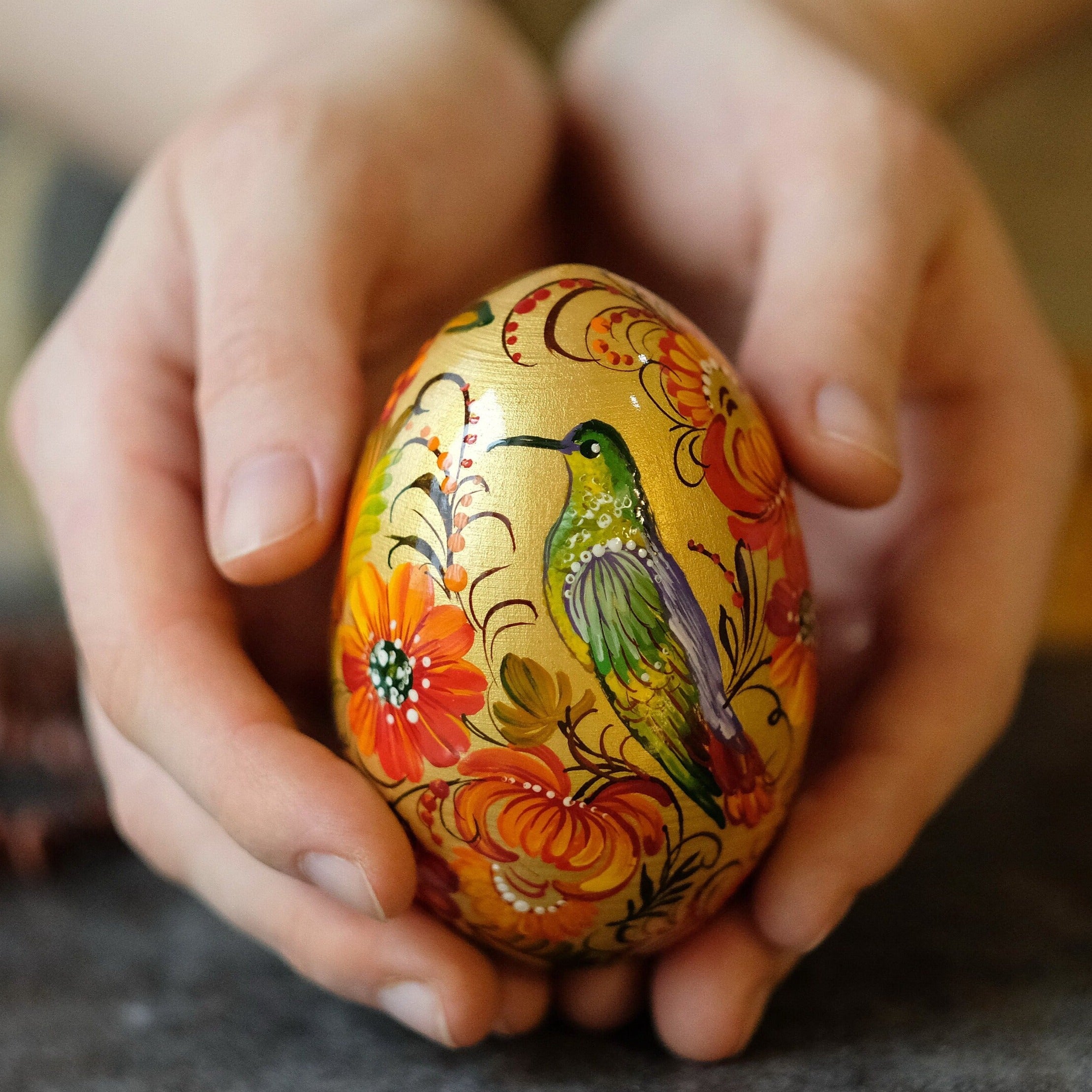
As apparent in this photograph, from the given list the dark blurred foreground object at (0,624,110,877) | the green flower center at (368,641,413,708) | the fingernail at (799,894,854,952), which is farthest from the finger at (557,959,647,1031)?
the dark blurred foreground object at (0,624,110,877)

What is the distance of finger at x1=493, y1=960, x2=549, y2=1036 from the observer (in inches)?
28.7

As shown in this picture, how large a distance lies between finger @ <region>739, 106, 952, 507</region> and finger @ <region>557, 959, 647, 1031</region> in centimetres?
36

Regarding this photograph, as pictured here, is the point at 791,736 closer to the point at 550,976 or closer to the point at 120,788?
the point at 550,976

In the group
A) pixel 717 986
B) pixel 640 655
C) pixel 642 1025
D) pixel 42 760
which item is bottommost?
pixel 42 760

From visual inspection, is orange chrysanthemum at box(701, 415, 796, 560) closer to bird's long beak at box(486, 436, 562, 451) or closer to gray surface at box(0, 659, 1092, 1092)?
bird's long beak at box(486, 436, 562, 451)

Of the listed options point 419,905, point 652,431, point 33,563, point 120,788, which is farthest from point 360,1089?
point 33,563

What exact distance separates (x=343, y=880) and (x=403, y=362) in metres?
0.55

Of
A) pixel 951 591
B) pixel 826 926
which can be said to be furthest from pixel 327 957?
pixel 951 591

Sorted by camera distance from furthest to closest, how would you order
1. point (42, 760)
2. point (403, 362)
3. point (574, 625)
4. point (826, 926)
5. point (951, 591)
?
point (42, 760)
point (403, 362)
point (951, 591)
point (826, 926)
point (574, 625)

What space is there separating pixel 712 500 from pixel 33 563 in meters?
1.57

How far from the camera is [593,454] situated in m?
0.62

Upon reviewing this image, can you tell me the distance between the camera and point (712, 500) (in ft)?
2.09

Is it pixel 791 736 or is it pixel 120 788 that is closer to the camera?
pixel 791 736

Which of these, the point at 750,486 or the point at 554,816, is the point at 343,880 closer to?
the point at 554,816
